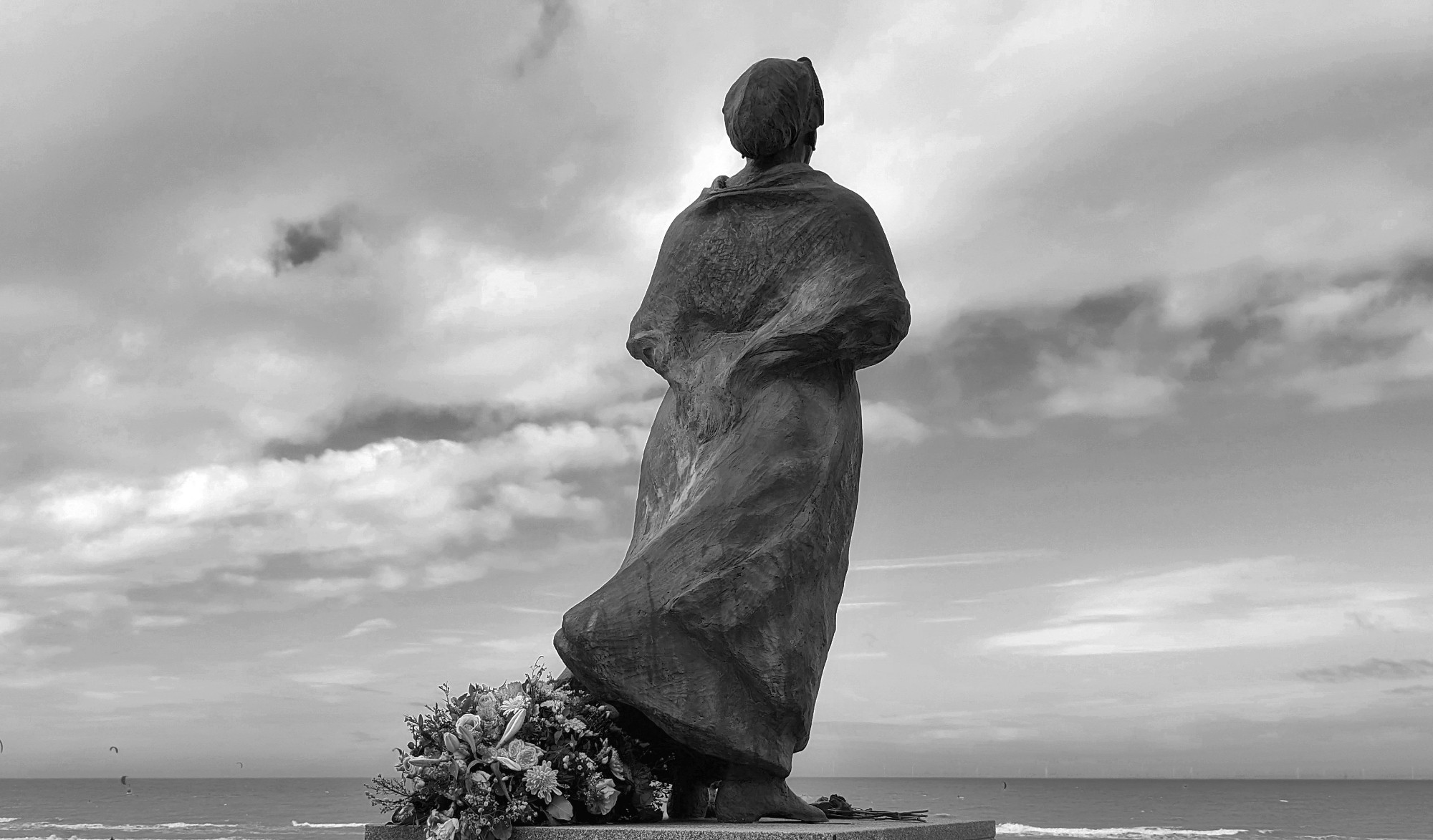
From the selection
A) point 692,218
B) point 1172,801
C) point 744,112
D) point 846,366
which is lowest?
point 1172,801

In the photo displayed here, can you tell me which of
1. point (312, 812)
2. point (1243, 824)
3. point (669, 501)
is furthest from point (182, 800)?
point (669, 501)

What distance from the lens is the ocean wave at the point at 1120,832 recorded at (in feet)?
177

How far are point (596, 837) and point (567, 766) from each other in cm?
53

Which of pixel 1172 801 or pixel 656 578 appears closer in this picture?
pixel 656 578

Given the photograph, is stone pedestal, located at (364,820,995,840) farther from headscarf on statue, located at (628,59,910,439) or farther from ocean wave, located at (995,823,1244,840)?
ocean wave, located at (995,823,1244,840)

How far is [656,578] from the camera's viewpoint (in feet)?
20.7

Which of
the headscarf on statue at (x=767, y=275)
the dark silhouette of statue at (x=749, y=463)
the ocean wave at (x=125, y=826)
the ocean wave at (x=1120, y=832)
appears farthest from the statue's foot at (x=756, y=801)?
the ocean wave at (x=125, y=826)

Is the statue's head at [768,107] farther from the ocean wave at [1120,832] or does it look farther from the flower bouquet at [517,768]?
the ocean wave at [1120,832]

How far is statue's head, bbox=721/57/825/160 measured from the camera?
7.30 meters

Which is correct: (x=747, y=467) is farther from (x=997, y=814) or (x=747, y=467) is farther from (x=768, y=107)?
(x=997, y=814)

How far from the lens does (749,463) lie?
6.55 m

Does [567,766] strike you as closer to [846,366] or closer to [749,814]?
[749,814]

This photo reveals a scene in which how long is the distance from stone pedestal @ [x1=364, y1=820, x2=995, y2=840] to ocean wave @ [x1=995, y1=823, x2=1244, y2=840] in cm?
5075

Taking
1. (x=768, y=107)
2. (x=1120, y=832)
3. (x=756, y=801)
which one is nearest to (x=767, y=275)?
(x=768, y=107)
